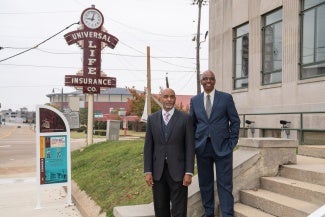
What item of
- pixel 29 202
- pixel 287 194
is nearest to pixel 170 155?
pixel 287 194

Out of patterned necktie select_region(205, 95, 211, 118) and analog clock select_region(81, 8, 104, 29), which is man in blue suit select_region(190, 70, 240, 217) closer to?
patterned necktie select_region(205, 95, 211, 118)

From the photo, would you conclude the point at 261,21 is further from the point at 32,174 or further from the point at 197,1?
the point at 197,1

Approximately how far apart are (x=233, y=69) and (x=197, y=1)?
2240 centimetres

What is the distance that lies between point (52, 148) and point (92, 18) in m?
11.7

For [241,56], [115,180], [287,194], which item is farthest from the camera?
[241,56]

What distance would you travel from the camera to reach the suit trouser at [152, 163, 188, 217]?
4711 mm

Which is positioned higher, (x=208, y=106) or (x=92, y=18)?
(x=92, y=18)

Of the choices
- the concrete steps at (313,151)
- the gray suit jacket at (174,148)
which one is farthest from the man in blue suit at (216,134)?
the concrete steps at (313,151)

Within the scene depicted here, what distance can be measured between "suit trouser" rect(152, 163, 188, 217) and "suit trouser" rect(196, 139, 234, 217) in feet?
1.24

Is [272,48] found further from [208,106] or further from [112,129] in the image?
[208,106]

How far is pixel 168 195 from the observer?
192 inches

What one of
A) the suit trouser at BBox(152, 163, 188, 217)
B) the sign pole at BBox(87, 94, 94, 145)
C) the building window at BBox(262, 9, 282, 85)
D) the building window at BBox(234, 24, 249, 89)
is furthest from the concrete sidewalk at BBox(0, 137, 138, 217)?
the building window at BBox(234, 24, 249, 89)

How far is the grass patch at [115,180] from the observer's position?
7.70 metres

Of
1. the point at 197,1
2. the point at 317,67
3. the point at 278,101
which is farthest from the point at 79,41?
the point at 197,1
